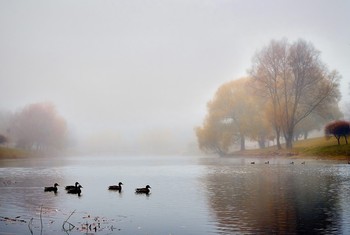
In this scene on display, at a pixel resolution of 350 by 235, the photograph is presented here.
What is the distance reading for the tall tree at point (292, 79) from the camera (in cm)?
7544

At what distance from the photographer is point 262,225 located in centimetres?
1747

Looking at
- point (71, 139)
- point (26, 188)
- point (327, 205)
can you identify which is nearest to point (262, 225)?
point (327, 205)

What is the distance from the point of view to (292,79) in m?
83.6

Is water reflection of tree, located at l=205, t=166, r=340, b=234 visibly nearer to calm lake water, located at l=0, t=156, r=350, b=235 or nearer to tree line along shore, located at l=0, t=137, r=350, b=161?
calm lake water, located at l=0, t=156, r=350, b=235

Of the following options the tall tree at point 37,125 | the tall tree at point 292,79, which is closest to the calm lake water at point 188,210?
the tall tree at point 292,79

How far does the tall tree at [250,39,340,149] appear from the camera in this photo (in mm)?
75438

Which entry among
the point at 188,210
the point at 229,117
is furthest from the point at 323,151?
the point at 188,210

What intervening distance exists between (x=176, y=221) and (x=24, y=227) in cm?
665

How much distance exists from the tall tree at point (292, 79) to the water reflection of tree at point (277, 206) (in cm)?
4425

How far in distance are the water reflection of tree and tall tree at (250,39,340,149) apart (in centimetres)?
4425

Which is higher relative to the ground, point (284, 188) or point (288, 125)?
point (288, 125)

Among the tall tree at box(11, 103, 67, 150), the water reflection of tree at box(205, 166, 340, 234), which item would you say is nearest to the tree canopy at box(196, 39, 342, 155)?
the water reflection of tree at box(205, 166, 340, 234)

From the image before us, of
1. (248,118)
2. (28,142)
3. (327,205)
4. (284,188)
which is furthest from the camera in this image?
(28,142)

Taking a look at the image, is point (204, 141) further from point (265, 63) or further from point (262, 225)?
point (262, 225)
